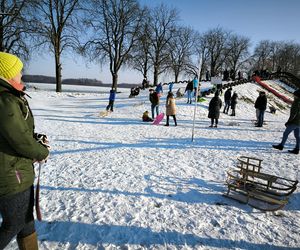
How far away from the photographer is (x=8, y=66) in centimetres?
193

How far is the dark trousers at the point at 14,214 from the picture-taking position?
1.94 m

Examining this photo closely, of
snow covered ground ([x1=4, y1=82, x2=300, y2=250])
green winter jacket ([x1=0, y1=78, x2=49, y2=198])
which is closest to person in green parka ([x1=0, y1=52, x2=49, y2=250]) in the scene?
green winter jacket ([x1=0, y1=78, x2=49, y2=198])

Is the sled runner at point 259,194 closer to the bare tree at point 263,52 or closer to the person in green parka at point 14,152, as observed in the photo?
the person in green parka at point 14,152

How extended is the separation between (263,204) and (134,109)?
14161 millimetres

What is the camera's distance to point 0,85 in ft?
5.91

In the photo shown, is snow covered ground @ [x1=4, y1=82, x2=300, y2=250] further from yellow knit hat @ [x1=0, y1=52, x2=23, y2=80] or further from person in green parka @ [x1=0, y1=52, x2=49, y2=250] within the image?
yellow knit hat @ [x1=0, y1=52, x2=23, y2=80]

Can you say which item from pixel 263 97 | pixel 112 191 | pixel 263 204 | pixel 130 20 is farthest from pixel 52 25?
pixel 263 204

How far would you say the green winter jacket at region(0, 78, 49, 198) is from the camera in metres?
1.78

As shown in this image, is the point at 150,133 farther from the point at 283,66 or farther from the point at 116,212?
the point at 283,66

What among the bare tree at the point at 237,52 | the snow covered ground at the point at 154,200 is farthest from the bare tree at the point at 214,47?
the snow covered ground at the point at 154,200

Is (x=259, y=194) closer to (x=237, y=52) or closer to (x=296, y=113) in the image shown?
(x=296, y=113)

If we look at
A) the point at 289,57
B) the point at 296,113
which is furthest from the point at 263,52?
the point at 296,113

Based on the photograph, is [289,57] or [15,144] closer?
[15,144]

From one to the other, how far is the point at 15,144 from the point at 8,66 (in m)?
0.69
